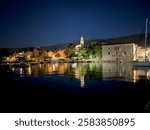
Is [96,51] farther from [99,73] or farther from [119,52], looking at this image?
[99,73]

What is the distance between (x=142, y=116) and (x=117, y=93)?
319cm

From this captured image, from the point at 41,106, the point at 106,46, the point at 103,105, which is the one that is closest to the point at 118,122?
the point at 103,105

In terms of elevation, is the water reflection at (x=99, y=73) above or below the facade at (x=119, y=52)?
below

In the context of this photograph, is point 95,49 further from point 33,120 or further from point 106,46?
point 33,120

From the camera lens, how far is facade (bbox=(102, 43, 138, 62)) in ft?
95.9

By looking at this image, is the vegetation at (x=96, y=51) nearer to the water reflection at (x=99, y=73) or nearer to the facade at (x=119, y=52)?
the facade at (x=119, y=52)

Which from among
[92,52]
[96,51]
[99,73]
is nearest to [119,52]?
[96,51]

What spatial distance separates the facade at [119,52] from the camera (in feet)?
95.9

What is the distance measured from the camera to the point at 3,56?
3941 centimetres

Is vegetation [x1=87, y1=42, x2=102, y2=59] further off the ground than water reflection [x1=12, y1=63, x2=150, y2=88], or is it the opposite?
vegetation [x1=87, y1=42, x2=102, y2=59]

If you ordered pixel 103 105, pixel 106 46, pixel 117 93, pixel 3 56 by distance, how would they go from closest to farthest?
1. pixel 103 105
2. pixel 117 93
3. pixel 106 46
4. pixel 3 56

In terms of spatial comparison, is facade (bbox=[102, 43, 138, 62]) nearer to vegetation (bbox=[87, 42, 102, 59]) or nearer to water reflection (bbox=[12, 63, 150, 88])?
vegetation (bbox=[87, 42, 102, 59])

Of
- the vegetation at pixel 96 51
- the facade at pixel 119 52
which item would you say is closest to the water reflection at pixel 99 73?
the facade at pixel 119 52

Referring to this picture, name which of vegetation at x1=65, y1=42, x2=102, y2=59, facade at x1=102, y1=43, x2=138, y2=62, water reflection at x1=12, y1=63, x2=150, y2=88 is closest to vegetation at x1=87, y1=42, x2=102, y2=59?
vegetation at x1=65, y1=42, x2=102, y2=59
